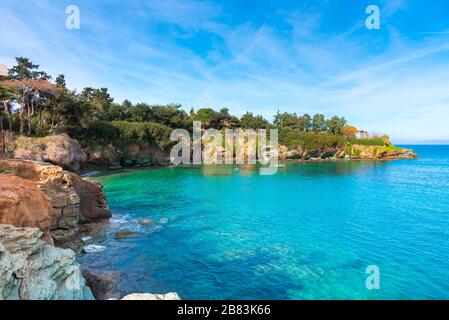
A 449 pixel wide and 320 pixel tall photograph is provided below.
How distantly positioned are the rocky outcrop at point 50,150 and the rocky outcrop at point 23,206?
913 inches

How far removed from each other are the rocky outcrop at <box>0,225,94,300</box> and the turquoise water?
4.33 m

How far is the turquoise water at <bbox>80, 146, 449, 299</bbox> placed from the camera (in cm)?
1132

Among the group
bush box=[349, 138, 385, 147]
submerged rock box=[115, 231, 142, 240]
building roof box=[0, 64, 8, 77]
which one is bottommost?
submerged rock box=[115, 231, 142, 240]

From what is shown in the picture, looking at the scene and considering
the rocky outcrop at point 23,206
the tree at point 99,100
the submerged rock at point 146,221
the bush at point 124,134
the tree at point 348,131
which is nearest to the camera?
the rocky outcrop at point 23,206

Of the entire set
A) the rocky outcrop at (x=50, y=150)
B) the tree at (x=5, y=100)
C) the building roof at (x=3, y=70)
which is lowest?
the rocky outcrop at (x=50, y=150)

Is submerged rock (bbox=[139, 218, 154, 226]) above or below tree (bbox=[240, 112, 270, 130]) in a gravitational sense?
below

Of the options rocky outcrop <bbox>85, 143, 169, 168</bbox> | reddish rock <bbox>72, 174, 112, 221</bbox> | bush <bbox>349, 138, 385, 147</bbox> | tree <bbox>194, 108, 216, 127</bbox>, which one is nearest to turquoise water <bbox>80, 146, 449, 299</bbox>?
reddish rock <bbox>72, 174, 112, 221</bbox>

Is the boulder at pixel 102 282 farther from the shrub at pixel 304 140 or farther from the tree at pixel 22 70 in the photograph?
the shrub at pixel 304 140

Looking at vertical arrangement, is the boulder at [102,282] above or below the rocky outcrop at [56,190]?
below

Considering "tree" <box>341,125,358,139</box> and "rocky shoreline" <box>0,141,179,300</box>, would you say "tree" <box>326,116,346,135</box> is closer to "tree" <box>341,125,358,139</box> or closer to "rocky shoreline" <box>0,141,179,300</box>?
"tree" <box>341,125,358,139</box>

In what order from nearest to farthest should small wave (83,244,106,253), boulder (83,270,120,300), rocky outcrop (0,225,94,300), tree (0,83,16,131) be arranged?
rocky outcrop (0,225,94,300), boulder (83,270,120,300), small wave (83,244,106,253), tree (0,83,16,131)

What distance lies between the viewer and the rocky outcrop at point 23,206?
920 centimetres

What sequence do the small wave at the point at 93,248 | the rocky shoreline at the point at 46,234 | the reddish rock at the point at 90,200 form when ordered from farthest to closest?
the reddish rock at the point at 90,200
the small wave at the point at 93,248
the rocky shoreline at the point at 46,234

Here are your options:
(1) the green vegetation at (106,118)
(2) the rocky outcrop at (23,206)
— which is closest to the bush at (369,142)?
(1) the green vegetation at (106,118)
